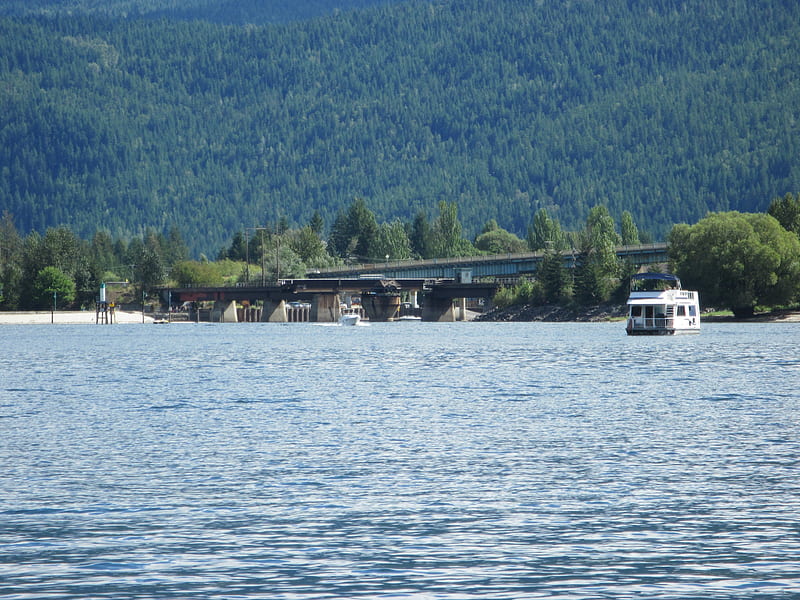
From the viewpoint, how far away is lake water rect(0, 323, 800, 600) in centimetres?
2373

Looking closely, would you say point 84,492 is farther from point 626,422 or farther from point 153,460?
point 626,422

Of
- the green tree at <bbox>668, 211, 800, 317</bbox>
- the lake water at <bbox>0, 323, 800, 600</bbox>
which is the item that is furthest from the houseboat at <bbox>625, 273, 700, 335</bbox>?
the lake water at <bbox>0, 323, 800, 600</bbox>

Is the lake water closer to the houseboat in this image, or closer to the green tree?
the houseboat

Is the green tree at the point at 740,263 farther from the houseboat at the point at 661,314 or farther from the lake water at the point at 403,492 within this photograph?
the lake water at the point at 403,492

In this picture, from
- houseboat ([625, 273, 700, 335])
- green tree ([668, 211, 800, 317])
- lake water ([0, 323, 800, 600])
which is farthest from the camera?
green tree ([668, 211, 800, 317])

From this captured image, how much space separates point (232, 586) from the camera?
2305 centimetres

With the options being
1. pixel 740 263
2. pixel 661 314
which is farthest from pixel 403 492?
pixel 740 263

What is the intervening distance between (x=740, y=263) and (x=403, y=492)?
161m

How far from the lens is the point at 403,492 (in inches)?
1304

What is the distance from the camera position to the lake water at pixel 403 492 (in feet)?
77.9

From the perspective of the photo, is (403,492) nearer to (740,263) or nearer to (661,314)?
(661,314)

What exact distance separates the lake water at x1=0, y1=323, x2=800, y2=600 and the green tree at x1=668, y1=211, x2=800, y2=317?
396ft

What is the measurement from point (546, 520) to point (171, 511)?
924 cm

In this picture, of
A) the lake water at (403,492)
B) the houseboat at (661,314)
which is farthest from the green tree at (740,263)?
the lake water at (403,492)
